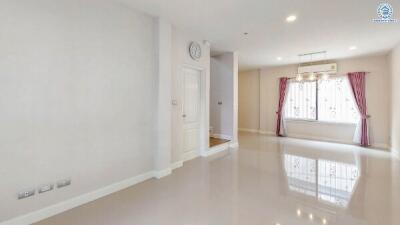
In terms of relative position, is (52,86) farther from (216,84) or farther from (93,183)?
(216,84)

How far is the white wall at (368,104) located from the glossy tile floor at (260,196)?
186 cm

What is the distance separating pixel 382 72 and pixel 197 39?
18.8 ft

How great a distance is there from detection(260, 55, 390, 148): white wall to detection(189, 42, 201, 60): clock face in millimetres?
4562

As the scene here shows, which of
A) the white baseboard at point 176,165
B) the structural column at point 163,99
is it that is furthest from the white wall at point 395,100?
the structural column at point 163,99

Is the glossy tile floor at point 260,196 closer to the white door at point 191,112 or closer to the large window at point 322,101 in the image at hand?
the white door at point 191,112

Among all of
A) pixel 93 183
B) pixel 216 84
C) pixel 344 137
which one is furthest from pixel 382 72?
pixel 93 183

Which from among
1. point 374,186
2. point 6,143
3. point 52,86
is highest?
point 52,86

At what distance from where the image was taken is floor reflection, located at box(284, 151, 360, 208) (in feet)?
9.63

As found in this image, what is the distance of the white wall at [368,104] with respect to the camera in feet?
19.6

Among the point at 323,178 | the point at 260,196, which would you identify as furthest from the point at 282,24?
the point at 260,196

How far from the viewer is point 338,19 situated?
3.51 m

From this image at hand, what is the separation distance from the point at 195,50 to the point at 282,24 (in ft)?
6.14

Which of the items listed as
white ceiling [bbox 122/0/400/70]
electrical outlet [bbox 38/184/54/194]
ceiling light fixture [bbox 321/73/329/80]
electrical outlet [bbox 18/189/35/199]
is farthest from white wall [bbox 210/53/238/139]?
electrical outlet [bbox 18/189/35/199]

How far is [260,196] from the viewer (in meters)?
2.90
